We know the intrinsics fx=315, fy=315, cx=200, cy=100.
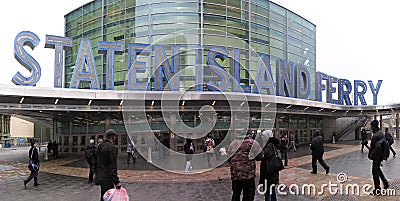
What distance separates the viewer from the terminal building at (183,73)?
1941 cm

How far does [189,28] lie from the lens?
2798 centimetres

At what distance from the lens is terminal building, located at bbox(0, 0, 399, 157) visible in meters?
19.4

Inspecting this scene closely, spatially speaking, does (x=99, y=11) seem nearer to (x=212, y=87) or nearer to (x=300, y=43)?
(x=212, y=87)

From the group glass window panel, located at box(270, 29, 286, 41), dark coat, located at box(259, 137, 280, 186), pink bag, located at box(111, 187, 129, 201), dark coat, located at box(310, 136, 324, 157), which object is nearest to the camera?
pink bag, located at box(111, 187, 129, 201)

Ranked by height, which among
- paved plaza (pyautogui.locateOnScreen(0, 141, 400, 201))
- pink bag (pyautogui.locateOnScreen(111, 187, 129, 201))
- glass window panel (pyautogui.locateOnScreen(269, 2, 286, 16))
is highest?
glass window panel (pyautogui.locateOnScreen(269, 2, 286, 16))

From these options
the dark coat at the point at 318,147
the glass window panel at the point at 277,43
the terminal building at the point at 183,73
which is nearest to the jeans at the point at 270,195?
the dark coat at the point at 318,147

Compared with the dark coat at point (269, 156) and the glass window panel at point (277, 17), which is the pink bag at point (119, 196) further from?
the glass window panel at point (277, 17)

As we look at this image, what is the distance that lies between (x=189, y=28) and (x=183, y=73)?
4.61 m

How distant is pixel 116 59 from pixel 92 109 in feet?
37.0

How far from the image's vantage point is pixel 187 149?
14.3 m

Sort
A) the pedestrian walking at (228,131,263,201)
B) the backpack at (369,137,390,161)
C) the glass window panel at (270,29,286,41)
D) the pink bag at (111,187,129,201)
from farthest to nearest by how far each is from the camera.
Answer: the glass window panel at (270,29,286,41) < the backpack at (369,137,390,161) < the pedestrian walking at (228,131,263,201) < the pink bag at (111,187,129,201)

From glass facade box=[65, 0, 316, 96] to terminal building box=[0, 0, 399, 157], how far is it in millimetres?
92

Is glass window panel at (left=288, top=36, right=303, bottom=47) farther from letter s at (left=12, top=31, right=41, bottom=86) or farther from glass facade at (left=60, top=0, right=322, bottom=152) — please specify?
letter s at (left=12, top=31, right=41, bottom=86)

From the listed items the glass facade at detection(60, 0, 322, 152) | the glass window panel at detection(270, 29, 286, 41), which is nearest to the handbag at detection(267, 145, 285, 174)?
the glass facade at detection(60, 0, 322, 152)
